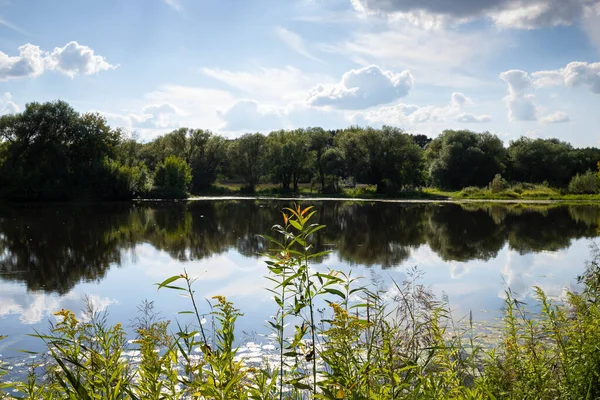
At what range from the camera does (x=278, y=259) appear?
2.79m

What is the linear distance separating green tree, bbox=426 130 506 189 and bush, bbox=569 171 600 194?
10694 millimetres

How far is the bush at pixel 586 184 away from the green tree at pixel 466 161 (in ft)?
35.1

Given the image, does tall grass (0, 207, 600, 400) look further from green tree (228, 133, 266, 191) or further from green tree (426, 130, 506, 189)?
green tree (228, 133, 266, 191)

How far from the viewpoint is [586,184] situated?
58.6m

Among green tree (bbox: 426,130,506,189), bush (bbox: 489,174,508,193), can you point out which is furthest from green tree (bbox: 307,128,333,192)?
bush (bbox: 489,174,508,193)

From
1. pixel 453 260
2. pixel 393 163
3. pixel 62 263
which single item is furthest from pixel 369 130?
pixel 62 263

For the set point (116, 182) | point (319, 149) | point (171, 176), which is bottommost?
point (116, 182)

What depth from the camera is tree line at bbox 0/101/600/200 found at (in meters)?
55.5

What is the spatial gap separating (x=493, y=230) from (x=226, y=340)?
28.5m

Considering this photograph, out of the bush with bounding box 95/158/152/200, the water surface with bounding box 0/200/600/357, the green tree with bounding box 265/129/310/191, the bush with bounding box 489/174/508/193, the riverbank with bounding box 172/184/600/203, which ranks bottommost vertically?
the water surface with bounding box 0/200/600/357

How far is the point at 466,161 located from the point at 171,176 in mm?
40570

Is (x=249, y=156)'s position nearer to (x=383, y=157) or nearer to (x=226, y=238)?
(x=383, y=157)

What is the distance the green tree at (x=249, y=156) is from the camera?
7481 centimetres

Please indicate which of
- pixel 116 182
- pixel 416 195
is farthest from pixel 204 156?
pixel 416 195
